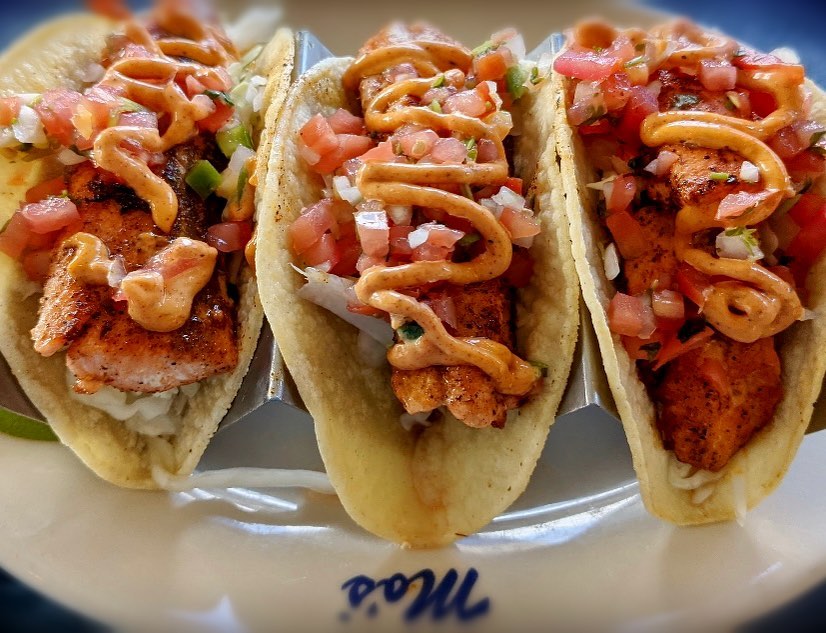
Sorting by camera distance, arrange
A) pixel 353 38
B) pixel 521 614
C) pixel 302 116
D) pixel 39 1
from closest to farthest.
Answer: pixel 39 1, pixel 353 38, pixel 521 614, pixel 302 116

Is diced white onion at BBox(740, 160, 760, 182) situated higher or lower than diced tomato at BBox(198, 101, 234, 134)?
higher

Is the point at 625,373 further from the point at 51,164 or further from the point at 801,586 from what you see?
the point at 51,164

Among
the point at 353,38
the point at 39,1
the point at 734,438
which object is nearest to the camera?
the point at 39,1

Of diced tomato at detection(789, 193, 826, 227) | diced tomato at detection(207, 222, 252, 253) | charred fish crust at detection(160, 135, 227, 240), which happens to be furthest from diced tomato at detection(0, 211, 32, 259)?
diced tomato at detection(789, 193, 826, 227)

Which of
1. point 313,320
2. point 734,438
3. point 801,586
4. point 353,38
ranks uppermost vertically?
point 353,38

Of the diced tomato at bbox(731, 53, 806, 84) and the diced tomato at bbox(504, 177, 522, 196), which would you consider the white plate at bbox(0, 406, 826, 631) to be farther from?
the diced tomato at bbox(731, 53, 806, 84)

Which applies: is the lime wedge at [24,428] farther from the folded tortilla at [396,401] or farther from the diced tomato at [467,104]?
the diced tomato at [467,104]

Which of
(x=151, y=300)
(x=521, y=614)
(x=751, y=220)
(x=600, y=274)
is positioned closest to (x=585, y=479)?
(x=521, y=614)

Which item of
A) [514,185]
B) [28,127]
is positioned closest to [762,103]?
[514,185]
